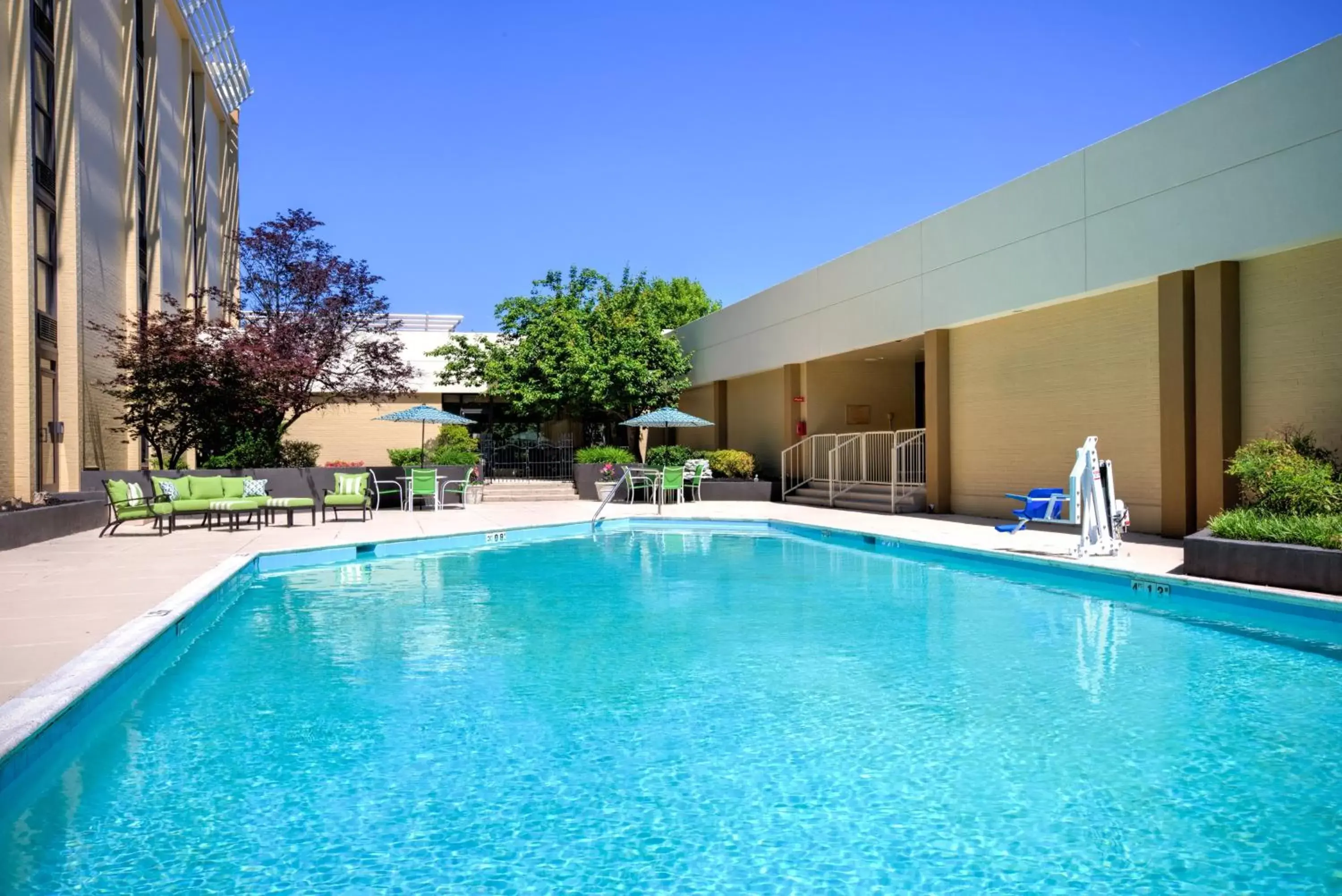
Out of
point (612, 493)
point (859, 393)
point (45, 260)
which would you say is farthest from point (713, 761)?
point (859, 393)

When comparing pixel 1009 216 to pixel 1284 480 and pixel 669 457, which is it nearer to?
pixel 1284 480

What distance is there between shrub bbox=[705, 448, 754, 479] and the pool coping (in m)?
4.50

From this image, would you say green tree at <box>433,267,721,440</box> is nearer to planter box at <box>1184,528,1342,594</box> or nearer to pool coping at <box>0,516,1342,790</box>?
pool coping at <box>0,516,1342,790</box>

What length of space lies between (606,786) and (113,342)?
58.3 ft

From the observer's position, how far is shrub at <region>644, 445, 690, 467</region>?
70.1 ft

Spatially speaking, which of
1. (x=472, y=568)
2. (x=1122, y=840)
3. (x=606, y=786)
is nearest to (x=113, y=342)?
(x=472, y=568)

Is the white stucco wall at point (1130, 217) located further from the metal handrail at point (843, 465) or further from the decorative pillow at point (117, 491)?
the decorative pillow at point (117, 491)

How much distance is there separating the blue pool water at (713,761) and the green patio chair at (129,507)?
21.1ft

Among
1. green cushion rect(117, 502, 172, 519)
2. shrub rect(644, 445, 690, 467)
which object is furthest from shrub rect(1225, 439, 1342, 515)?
green cushion rect(117, 502, 172, 519)

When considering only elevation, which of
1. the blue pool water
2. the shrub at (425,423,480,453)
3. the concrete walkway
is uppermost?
the shrub at (425,423,480,453)

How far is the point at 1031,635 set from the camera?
706cm

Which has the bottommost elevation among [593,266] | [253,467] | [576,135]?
[253,467]

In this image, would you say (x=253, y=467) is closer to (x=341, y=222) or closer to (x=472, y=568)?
(x=341, y=222)

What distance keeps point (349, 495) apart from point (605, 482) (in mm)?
6830
